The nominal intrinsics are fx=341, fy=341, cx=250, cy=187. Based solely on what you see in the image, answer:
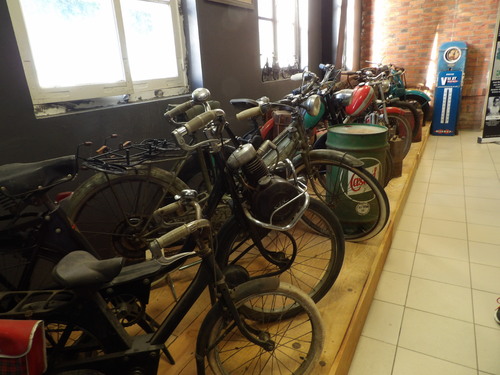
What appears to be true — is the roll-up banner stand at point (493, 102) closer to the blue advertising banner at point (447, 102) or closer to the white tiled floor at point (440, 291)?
the blue advertising banner at point (447, 102)

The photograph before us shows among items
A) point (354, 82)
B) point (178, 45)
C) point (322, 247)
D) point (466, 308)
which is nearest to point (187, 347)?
point (322, 247)

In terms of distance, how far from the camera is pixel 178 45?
2.59m

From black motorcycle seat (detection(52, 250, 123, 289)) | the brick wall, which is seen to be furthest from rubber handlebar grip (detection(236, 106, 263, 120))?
the brick wall

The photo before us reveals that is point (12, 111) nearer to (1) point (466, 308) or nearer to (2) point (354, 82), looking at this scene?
(1) point (466, 308)

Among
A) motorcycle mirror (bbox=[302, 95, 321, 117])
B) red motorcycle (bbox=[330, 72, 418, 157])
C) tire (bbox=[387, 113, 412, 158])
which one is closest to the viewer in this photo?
motorcycle mirror (bbox=[302, 95, 321, 117])

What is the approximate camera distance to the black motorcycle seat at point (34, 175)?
122 cm

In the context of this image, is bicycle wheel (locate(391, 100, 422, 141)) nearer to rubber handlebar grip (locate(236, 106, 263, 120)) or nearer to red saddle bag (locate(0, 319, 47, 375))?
rubber handlebar grip (locate(236, 106, 263, 120))

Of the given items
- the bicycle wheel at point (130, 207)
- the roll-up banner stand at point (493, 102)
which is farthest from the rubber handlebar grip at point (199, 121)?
the roll-up banner stand at point (493, 102)

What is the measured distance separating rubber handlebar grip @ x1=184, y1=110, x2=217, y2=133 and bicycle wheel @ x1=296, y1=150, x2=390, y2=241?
37.2 inches

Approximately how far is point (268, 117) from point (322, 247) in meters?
1.35

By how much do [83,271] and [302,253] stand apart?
1498 millimetres

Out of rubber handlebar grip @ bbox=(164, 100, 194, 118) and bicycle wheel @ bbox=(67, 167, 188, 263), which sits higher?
rubber handlebar grip @ bbox=(164, 100, 194, 118)

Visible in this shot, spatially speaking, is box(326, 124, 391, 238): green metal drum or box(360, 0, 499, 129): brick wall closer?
box(326, 124, 391, 238): green metal drum

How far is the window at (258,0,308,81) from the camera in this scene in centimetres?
380
